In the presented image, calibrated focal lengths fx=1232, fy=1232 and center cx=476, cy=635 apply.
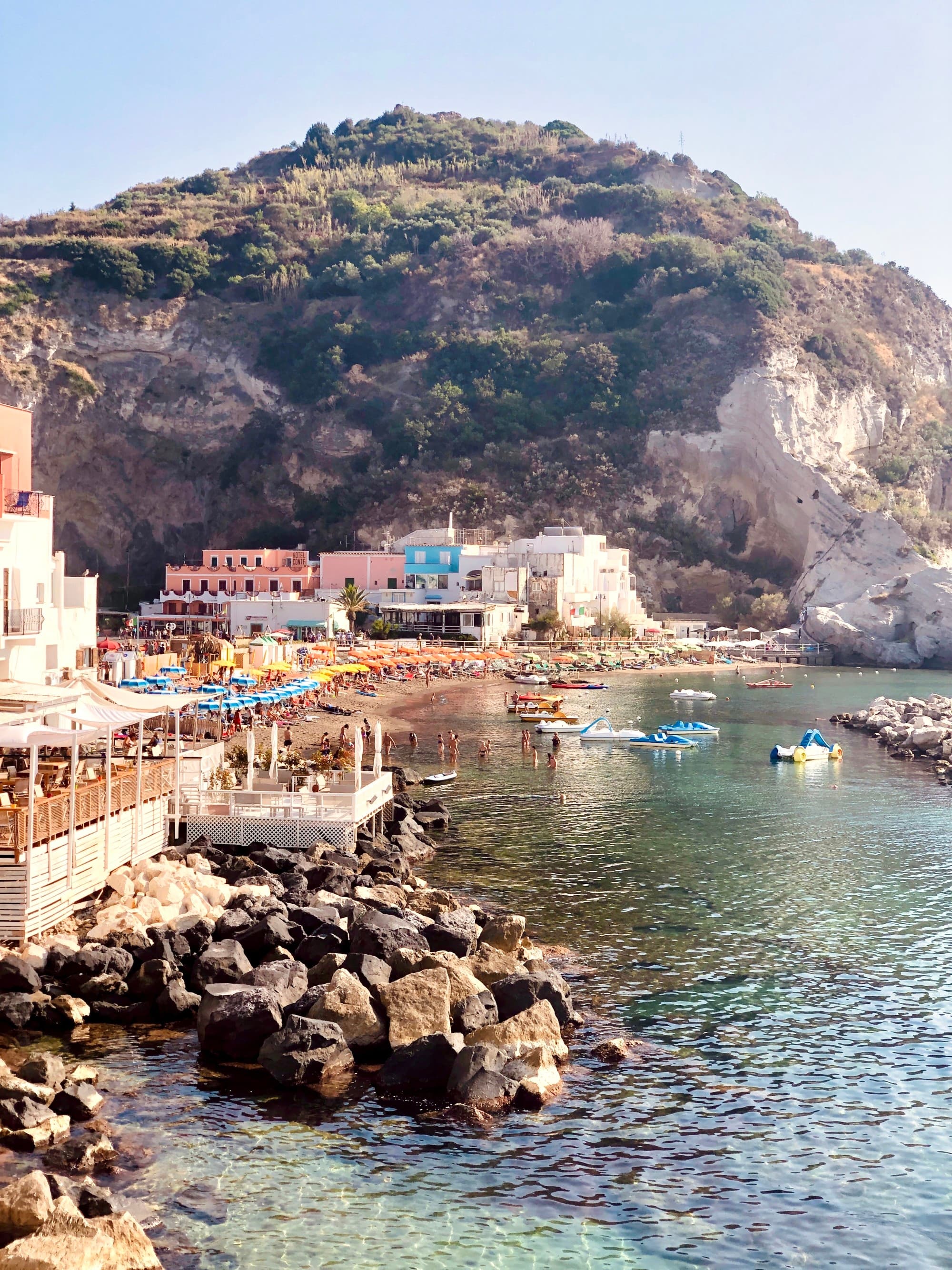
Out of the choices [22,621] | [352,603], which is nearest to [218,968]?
[22,621]

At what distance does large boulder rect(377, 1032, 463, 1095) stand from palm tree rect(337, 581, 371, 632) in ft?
235

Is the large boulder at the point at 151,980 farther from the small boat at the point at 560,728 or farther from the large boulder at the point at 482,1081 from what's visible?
the small boat at the point at 560,728

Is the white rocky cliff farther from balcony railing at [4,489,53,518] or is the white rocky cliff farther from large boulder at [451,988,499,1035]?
large boulder at [451,988,499,1035]

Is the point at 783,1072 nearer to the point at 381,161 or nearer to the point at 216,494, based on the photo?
the point at 216,494

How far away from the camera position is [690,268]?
125m

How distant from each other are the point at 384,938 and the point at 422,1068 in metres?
3.02

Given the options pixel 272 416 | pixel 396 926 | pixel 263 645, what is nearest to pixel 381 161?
pixel 272 416

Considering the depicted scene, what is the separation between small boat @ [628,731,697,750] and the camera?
45.5 metres

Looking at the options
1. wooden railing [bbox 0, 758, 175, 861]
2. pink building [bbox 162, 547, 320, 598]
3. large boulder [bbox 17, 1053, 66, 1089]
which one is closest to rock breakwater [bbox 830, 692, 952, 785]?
wooden railing [bbox 0, 758, 175, 861]

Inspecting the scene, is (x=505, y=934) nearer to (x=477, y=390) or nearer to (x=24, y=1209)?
(x=24, y=1209)

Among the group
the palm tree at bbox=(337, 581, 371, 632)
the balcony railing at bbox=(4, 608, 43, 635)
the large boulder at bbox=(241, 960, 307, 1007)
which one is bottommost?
the large boulder at bbox=(241, 960, 307, 1007)

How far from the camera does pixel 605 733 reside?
47.3 metres

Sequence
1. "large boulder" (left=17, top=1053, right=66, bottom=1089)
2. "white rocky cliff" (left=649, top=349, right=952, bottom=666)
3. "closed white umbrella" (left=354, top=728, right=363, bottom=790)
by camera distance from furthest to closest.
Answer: "white rocky cliff" (left=649, top=349, right=952, bottom=666) → "closed white umbrella" (left=354, top=728, right=363, bottom=790) → "large boulder" (left=17, top=1053, right=66, bottom=1089)

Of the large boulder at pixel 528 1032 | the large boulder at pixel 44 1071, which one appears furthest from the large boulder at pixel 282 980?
the large boulder at pixel 44 1071
